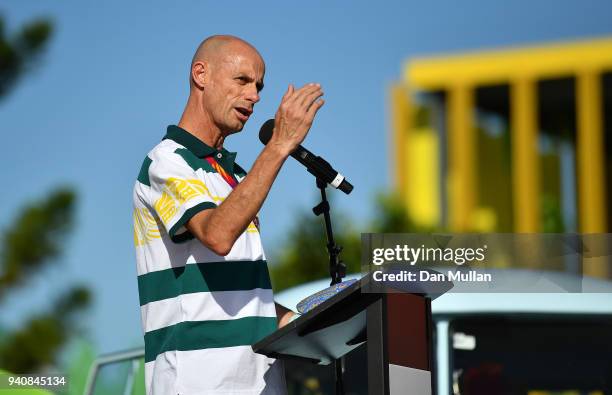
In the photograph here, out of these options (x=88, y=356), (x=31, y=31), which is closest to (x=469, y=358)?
(x=88, y=356)

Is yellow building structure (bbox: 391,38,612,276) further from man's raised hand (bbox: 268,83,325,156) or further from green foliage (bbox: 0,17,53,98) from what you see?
man's raised hand (bbox: 268,83,325,156)

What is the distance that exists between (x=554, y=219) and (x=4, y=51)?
13608mm

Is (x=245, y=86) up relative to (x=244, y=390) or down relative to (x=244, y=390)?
up

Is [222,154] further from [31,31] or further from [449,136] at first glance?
[449,136]

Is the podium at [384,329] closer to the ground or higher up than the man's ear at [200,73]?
closer to the ground

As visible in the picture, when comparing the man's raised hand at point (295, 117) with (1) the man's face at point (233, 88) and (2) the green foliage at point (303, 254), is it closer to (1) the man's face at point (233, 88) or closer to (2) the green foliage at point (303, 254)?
(1) the man's face at point (233, 88)

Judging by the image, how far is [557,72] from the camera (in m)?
38.2

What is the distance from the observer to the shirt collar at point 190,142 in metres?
3.33

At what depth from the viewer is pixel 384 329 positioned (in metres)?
2.81

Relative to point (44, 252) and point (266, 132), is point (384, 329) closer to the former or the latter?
point (266, 132)

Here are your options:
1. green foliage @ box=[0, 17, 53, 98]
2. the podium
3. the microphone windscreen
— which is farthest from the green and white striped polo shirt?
green foliage @ box=[0, 17, 53, 98]

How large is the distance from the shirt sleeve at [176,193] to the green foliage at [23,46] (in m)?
22.4

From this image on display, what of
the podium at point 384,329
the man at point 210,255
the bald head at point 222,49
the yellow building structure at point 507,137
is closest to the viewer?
the podium at point 384,329

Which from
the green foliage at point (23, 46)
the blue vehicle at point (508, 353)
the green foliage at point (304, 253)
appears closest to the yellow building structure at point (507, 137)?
the green foliage at point (304, 253)
